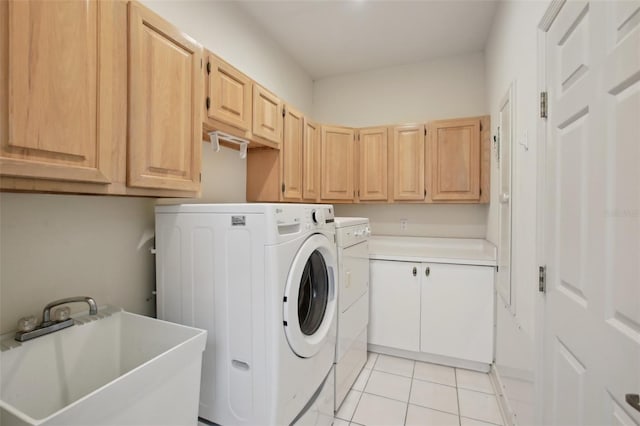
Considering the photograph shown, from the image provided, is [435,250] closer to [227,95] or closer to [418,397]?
[418,397]

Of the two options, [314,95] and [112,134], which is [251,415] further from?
[314,95]

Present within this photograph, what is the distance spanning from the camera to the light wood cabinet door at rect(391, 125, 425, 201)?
2.77m

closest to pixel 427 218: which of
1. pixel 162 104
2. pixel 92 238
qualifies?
pixel 162 104

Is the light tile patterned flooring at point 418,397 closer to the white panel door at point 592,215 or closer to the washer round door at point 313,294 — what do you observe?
the washer round door at point 313,294

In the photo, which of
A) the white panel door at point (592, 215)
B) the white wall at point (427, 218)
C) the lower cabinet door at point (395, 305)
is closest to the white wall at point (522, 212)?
the white panel door at point (592, 215)

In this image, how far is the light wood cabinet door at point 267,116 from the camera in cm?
190

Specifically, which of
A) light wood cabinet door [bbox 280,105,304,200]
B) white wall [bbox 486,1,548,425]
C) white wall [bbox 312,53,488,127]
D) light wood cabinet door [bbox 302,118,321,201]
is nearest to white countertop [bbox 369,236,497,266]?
white wall [bbox 486,1,548,425]

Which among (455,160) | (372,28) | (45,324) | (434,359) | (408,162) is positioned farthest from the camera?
(408,162)

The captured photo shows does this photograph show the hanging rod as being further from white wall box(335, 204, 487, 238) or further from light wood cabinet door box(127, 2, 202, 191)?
white wall box(335, 204, 487, 238)

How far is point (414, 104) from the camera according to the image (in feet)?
10.2

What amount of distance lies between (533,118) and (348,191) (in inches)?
73.1

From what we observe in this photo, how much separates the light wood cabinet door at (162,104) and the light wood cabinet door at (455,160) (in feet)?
7.18

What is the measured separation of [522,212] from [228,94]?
1751 mm

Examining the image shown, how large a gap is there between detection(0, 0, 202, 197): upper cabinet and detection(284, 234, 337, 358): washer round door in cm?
66
